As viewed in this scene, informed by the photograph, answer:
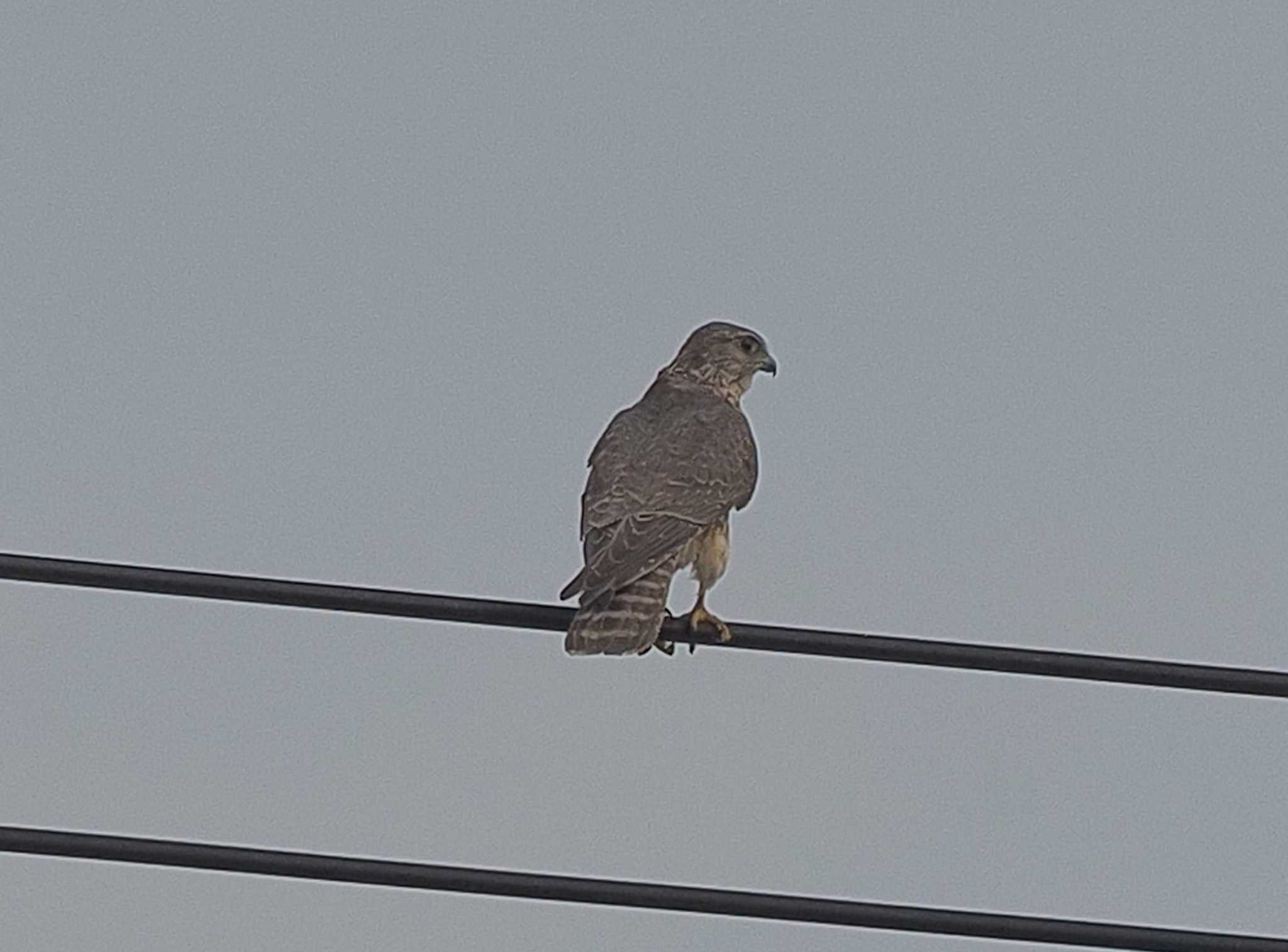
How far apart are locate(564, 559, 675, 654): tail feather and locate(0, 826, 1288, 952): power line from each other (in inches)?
105

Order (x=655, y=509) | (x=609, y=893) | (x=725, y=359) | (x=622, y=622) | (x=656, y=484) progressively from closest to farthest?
(x=609, y=893)
(x=622, y=622)
(x=655, y=509)
(x=656, y=484)
(x=725, y=359)

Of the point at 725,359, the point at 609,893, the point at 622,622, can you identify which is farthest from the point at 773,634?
the point at 725,359

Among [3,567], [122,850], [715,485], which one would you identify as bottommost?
[122,850]

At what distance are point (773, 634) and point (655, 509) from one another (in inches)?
125

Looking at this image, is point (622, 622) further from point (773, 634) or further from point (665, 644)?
point (773, 634)

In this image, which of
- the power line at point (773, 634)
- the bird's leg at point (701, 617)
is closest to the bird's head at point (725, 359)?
the bird's leg at point (701, 617)

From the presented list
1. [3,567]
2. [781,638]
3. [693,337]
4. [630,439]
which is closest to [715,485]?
[630,439]

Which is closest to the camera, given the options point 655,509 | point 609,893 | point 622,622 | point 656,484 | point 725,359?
point 609,893

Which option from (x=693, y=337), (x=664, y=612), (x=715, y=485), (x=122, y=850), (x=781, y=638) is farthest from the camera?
(x=693, y=337)

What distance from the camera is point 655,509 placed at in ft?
30.8

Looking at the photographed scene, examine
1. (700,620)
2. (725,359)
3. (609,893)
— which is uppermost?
(725,359)

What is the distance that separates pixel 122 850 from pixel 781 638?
1497mm

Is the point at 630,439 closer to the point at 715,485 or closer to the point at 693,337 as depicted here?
the point at 715,485

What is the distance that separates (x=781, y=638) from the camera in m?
6.21
